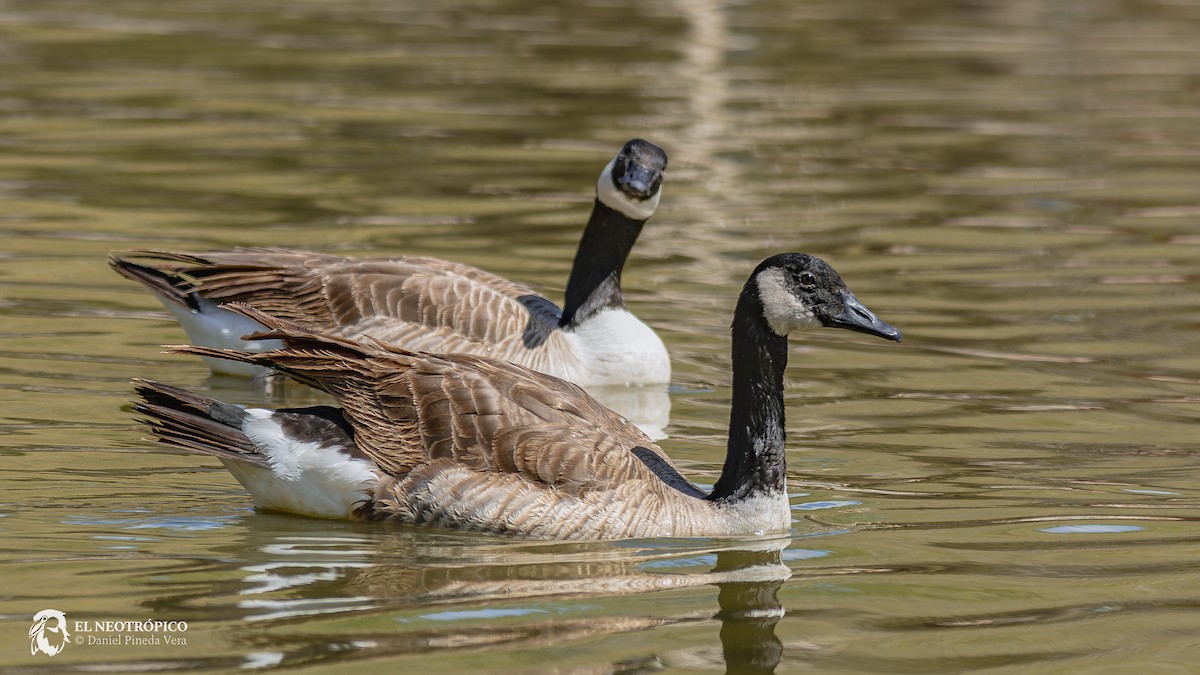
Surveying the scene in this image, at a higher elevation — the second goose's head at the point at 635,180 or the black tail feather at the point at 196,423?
the second goose's head at the point at 635,180

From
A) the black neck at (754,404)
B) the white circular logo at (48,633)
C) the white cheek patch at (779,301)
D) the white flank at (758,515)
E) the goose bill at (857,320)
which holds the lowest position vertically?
the white flank at (758,515)

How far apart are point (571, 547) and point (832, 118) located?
14919 millimetres

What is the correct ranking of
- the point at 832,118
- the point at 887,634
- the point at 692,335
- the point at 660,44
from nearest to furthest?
1. the point at 887,634
2. the point at 692,335
3. the point at 832,118
4. the point at 660,44

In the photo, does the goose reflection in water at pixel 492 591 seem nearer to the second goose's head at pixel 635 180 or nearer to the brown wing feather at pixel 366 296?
the brown wing feather at pixel 366 296

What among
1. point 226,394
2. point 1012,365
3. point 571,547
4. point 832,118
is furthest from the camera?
point 832,118

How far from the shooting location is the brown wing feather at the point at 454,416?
8992 millimetres

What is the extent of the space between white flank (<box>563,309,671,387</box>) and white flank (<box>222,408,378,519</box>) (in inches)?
143

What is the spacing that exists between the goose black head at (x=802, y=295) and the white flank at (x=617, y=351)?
320 centimetres

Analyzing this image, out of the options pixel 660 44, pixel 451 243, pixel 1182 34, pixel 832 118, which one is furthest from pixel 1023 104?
pixel 451 243

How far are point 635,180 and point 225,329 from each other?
2909mm

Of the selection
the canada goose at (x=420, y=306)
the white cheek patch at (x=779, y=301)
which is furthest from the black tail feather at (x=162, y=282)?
the white cheek patch at (x=779, y=301)

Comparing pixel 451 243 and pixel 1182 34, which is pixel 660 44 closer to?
pixel 1182 34

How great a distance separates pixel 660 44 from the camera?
27.8m

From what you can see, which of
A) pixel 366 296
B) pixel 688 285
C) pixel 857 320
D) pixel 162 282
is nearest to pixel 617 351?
pixel 366 296
